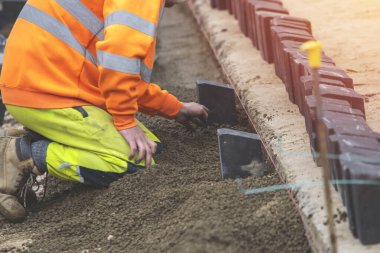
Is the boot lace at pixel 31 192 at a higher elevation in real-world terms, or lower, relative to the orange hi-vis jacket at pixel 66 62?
lower

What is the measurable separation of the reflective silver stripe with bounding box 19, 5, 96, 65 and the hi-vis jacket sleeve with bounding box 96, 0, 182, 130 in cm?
27

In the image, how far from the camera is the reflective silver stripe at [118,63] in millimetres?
3902

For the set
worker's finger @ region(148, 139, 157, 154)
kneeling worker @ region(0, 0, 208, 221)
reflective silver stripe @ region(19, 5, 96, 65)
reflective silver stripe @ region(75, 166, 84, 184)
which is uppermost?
reflective silver stripe @ region(19, 5, 96, 65)

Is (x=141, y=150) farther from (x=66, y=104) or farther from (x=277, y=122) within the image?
(x=277, y=122)

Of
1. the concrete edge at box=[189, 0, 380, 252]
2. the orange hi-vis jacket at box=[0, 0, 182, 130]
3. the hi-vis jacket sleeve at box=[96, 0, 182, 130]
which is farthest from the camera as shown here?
the orange hi-vis jacket at box=[0, 0, 182, 130]

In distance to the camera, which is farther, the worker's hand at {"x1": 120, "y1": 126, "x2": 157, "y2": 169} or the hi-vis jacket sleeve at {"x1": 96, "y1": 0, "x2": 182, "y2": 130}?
the worker's hand at {"x1": 120, "y1": 126, "x2": 157, "y2": 169}

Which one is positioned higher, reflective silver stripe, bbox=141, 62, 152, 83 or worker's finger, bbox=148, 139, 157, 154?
reflective silver stripe, bbox=141, 62, 152, 83

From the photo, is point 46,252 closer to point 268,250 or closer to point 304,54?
point 268,250

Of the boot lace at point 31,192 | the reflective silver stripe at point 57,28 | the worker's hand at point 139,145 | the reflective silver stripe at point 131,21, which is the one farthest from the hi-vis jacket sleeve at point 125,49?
the boot lace at point 31,192

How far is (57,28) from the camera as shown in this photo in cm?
418

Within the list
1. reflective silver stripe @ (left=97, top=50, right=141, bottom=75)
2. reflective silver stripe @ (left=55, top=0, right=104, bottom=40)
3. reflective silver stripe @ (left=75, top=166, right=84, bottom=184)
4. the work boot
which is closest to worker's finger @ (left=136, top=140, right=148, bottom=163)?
reflective silver stripe @ (left=75, top=166, right=84, bottom=184)

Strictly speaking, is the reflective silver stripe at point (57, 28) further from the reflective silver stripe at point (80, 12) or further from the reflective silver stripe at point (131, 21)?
the reflective silver stripe at point (131, 21)

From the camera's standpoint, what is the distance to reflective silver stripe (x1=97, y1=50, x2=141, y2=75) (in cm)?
390

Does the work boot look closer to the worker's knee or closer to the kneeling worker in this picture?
the kneeling worker
